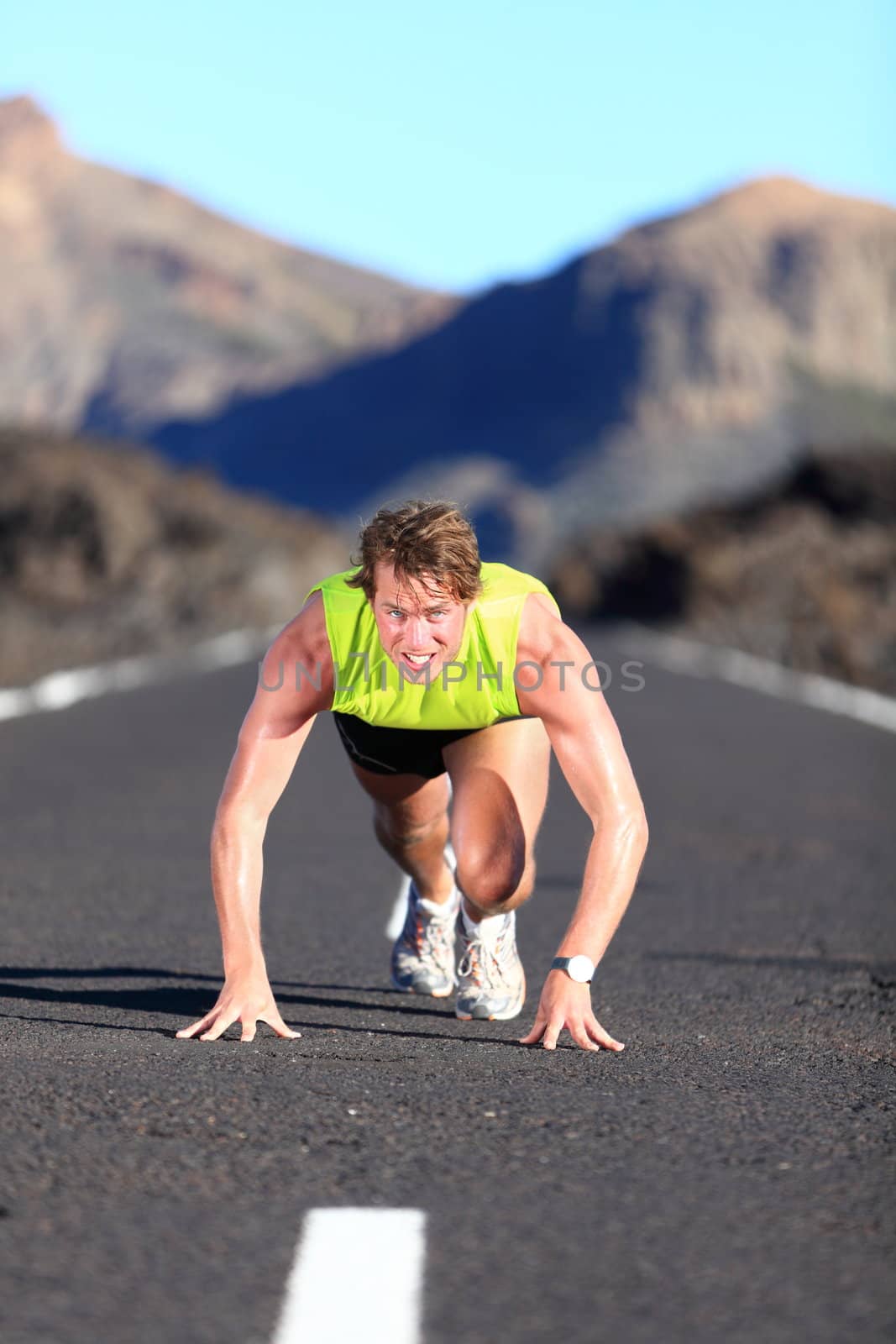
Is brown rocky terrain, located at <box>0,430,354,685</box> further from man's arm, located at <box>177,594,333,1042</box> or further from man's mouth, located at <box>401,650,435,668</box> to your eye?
man's mouth, located at <box>401,650,435,668</box>

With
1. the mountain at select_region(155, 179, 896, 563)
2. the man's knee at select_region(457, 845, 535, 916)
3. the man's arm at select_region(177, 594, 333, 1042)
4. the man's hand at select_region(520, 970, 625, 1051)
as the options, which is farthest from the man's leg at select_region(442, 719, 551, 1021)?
the mountain at select_region(155, 179, 896, 563)

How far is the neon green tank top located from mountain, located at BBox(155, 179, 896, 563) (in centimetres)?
13432

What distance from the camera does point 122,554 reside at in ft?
145

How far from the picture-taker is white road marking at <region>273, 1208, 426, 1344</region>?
3553 mm

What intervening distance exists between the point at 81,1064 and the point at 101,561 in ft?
128

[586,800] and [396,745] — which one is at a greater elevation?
[586,800]

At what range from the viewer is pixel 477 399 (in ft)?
570

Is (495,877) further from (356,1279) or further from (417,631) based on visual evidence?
(356,1279)

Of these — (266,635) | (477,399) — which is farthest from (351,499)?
(266,635)

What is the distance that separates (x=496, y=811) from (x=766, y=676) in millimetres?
25535

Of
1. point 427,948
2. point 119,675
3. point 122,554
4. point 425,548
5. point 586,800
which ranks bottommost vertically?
point 122,554

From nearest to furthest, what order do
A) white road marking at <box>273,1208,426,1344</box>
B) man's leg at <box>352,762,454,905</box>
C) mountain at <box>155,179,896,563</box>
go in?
white road marking at <box>273,1208,426,1344</box>
man's leg at <box>352,762,454,905</box>
mountain at <box>155,179,896,563</box>

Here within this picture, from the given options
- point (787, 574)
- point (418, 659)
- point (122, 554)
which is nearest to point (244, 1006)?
point (418, 659)

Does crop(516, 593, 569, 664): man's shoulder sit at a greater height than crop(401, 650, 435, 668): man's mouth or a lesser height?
greater
